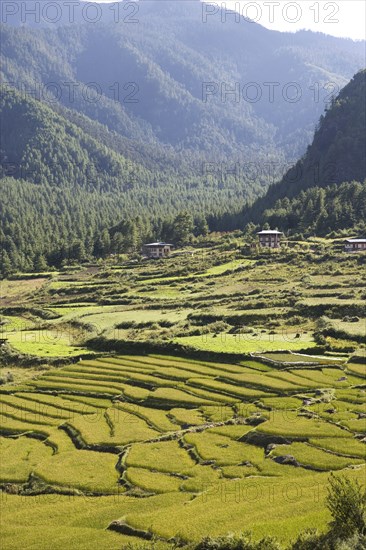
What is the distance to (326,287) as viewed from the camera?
121 metres

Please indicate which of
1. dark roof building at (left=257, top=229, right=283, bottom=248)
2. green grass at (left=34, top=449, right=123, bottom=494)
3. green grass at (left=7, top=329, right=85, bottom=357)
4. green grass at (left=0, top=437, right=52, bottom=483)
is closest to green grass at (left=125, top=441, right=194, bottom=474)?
green grass at (left=34, top=449, right=123, bottom=494)

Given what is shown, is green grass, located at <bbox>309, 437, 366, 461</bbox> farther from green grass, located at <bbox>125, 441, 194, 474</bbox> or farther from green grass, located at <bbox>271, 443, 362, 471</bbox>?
green grass, located at <bbox>125, 441, 194, 474</bbox>

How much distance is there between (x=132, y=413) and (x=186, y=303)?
5945 centimetres

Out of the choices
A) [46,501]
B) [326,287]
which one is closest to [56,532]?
[46,501]

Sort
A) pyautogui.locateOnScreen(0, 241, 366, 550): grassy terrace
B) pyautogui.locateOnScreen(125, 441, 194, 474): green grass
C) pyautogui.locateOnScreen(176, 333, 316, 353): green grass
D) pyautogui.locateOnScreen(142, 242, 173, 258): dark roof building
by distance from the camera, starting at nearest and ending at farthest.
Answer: pyautogui.locateOnScreen(0, 241, 366, 550): grassy terrace, pyautogui.locateOnScreen(125, 441, 194, 474): green grass, pyautogui.locateOnScreen(176, 333, 316, 353): green grass, pyautogui.locateOnScreen(142, 242, 173, 258): dark roof building

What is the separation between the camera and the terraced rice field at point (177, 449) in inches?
1448

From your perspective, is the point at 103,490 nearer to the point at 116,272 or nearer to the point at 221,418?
the point at 221,418

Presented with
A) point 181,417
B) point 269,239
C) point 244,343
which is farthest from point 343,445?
point 269,239

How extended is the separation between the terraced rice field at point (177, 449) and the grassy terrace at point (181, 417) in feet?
0.48

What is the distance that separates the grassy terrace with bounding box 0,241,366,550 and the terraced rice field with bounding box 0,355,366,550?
0.15m

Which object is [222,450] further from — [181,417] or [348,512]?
[348,512]

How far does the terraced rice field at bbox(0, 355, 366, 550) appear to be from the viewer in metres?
36.8

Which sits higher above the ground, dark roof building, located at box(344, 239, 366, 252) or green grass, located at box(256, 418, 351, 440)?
dark roof building, located at box(344, 239, 366, 252)

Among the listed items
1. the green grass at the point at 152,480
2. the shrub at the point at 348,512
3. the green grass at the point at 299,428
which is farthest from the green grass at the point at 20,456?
the shrub at the point at 348,512
